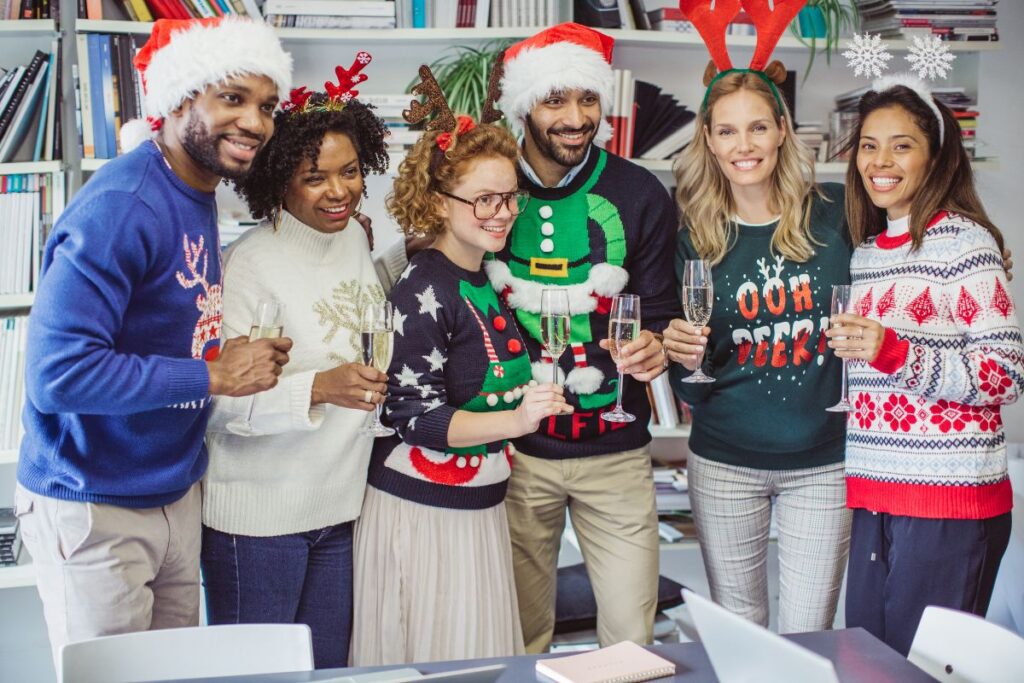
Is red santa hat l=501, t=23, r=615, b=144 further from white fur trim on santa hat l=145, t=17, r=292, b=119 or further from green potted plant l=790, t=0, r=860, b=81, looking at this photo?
green potted plant l=790, t=0, r=860, b=81

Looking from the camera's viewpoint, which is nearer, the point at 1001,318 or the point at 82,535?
the point at 82,535

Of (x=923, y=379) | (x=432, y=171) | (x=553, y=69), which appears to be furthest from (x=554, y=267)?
(x=923, y=379)

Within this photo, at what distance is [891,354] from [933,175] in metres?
0.48

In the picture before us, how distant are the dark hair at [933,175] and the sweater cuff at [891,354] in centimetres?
26

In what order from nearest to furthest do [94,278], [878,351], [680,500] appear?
[94,278] < [878,351] < [680,500]

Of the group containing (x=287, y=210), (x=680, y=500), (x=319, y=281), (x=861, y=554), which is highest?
(x=287, y=210)

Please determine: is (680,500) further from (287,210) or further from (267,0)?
(267,0)

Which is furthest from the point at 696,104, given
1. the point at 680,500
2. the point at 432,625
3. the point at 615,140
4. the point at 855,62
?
the point at 432,625

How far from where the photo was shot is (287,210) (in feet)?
7.42

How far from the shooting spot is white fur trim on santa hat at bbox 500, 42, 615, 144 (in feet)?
8.17

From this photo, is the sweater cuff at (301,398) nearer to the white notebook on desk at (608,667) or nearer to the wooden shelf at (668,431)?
the white notebook on desk at (608,667)

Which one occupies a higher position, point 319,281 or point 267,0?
point 267,0

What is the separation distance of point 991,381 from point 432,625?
1.35 m

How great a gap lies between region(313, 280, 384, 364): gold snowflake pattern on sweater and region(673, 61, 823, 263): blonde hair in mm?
863
